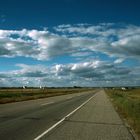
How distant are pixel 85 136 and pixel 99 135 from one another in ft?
2.11

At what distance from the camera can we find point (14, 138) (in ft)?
30.9

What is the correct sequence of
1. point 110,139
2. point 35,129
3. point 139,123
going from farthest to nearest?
point 139,123 < point 35,129 < point 110,139

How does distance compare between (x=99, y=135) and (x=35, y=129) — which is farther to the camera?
(x=35, y=129)

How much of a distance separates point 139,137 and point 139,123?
336cm

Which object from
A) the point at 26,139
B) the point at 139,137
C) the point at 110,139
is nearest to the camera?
the point at 26,139

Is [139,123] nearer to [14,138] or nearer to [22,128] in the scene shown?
[22,128]

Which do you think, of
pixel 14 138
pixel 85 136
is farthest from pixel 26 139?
pixel 85 136

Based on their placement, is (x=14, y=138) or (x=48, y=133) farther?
(x=48, y=133)

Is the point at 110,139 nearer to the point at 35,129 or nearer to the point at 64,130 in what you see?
the point at 64,130

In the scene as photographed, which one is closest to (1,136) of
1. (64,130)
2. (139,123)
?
(64,130)

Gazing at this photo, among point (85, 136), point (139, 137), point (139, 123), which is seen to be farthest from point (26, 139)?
point (139, 123)

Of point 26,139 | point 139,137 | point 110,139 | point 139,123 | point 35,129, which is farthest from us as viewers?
point 139,123

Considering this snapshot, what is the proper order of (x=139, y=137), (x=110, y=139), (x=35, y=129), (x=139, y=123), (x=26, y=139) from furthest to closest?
(x=139, y=123)
(x=35, y=129)
(x=139, y=137)
(x=110, y=139)
(x=26, y=139)

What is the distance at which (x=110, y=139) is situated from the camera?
9.90m
